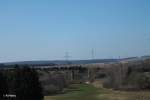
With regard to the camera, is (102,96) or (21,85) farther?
(102,96)

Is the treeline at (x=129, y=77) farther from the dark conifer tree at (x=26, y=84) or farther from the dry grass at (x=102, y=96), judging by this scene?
the dark conifer tree at (x=26, y=84)

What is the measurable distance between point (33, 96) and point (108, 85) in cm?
5608

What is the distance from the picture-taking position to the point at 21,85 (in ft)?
106

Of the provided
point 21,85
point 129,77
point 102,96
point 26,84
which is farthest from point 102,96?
point 26,84

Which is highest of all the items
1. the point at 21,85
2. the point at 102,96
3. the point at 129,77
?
the point at 21,85

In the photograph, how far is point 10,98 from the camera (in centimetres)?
3372

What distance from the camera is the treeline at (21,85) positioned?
3203 centimetres

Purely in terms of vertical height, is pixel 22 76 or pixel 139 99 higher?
pixel 22 76

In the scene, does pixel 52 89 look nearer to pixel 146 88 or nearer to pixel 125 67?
pixel 146 88

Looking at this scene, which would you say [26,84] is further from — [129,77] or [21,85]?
[129,77]

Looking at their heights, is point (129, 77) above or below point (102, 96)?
above

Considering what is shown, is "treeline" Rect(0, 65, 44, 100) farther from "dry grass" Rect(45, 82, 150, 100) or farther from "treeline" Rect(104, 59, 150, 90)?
"treeline" Rect(104, 59, 150, 90)

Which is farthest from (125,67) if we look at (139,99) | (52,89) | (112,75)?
(139,99)

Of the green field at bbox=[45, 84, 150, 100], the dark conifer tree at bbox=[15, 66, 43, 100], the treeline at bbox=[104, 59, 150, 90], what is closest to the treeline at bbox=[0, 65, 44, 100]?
the dark conifer tree at bbox=[15, 66, 43, 100]
